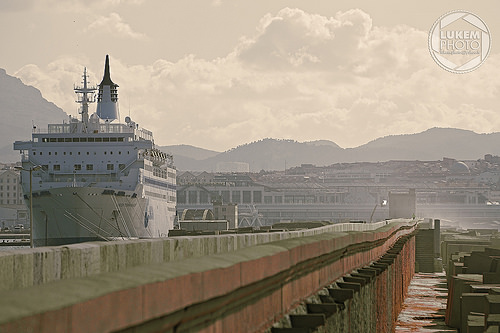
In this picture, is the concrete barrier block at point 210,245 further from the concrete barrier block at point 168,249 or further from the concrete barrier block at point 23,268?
the concrete barrier block at point 23,268

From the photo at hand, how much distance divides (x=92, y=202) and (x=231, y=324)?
78.9 m

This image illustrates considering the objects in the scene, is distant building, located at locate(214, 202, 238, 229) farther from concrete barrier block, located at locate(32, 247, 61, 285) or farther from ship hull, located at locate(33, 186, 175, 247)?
concrete barrier block, located at locate(32, 247, 61, 285)

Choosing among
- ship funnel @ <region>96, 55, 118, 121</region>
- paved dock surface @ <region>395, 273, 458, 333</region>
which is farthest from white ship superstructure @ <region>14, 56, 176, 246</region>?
paved dock surface @ <region>395, 273, 458, 333</region>

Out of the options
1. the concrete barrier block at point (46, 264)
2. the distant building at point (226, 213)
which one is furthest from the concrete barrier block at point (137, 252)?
the distant building at point (226, 213)

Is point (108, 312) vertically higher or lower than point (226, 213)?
higher

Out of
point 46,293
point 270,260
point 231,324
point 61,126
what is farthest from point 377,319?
point 61,126

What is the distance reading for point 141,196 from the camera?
90.6 metres

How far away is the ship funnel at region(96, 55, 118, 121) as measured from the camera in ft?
393

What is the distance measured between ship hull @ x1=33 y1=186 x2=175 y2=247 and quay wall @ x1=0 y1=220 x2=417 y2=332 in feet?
244

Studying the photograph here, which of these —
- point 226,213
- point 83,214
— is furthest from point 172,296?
point 226,213

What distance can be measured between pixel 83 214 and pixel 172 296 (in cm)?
8133

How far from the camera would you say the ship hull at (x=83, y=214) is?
84438mm

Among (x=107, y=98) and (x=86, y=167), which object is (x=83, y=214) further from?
(x=107, y=98)

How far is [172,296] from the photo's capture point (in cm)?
503
